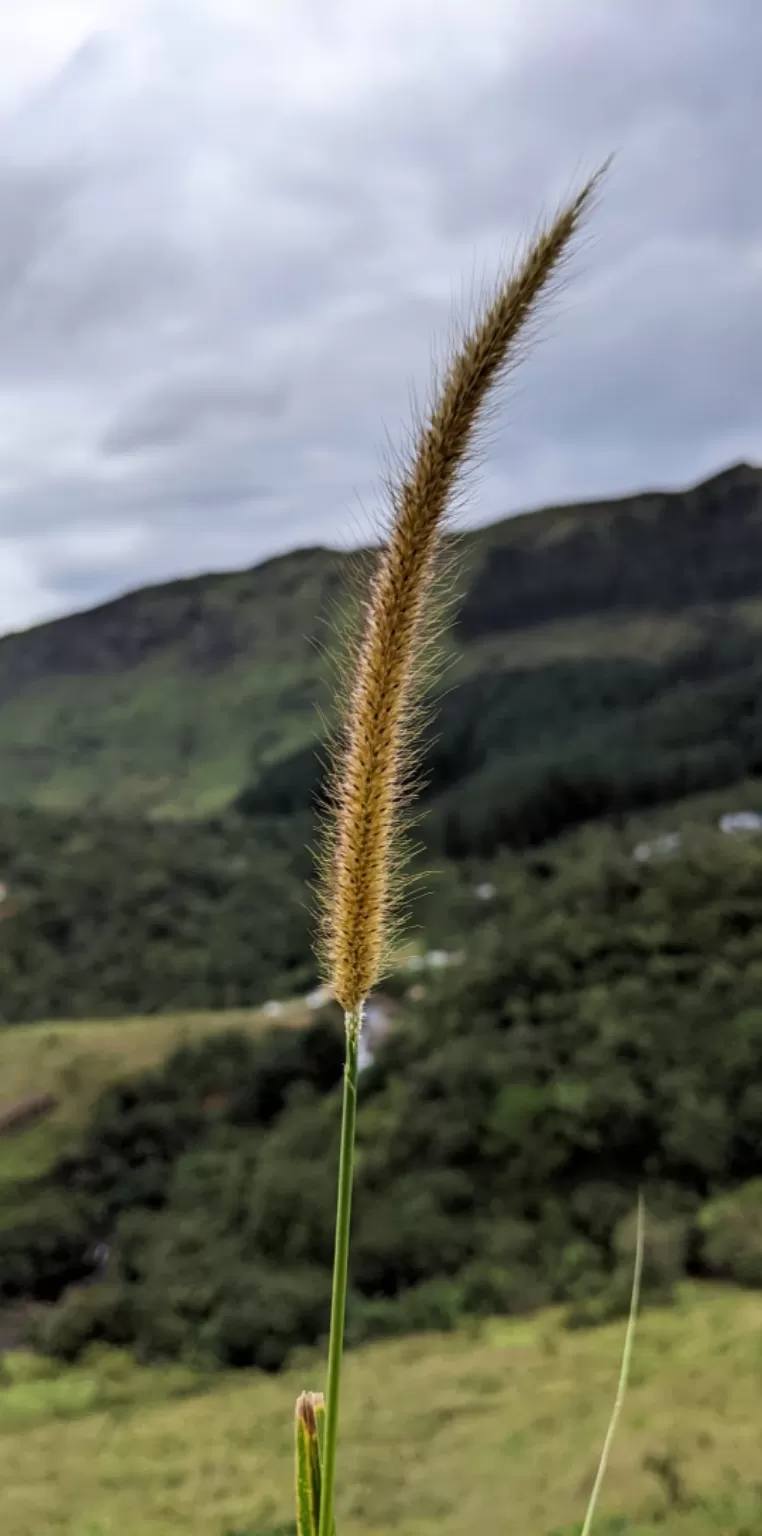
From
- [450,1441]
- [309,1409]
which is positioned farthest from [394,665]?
[450,1441]

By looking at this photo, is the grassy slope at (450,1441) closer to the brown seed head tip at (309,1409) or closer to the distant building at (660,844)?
the brown seed head tip at (309,1409)

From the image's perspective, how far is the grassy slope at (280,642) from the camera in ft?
138

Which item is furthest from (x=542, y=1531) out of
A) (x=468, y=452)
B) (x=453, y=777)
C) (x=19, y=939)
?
(x=453, y=777)

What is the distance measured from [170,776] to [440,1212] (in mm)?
35785

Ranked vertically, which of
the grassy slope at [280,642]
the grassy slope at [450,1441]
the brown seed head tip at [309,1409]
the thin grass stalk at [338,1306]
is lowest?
the grassy slope at [450,1441]

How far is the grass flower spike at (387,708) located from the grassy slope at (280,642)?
124 ft

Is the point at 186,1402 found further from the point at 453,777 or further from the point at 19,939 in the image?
the point at 453,777

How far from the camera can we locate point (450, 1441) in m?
4.59

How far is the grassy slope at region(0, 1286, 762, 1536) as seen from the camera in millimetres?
3729

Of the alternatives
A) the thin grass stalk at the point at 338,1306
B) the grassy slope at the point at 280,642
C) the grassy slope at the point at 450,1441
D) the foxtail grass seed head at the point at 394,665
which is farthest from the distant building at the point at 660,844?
the grassy slope at the point at 280,642

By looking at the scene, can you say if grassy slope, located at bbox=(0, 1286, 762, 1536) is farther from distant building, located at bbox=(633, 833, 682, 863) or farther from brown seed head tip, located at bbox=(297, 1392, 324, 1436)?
distant building, located at bbox=(633, 833, 682, 863)

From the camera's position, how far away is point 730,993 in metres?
9.50

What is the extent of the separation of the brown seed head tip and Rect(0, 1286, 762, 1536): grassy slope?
10.2ft

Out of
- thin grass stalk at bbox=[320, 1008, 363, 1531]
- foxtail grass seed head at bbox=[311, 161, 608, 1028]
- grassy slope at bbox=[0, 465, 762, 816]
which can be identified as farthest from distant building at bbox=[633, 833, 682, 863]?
grassy slope at bbox=[0, 465, 762, 816]
